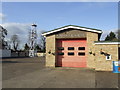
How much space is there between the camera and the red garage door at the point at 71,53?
49.4 feet

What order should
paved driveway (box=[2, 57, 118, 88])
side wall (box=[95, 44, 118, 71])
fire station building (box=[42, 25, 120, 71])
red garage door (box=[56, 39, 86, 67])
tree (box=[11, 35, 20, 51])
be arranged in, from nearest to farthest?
paved driveway (box=[2, 57, 118, 88]) → side wall (box=[95, 44, 118, 71]) → fire station building (box=[42, 25, 120, 71]) → red garage door (box=[56, 39, 86, 67]) → tree (box=[11, 35, 20, 51])

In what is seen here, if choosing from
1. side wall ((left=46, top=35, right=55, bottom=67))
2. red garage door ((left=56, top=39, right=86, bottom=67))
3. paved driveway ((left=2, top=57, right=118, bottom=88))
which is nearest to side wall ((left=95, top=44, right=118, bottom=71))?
paved driveway ((left=2, top=57, right=118, bottom=88))

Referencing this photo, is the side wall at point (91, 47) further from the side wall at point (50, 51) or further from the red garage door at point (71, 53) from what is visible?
the side wall at point (50, 51)

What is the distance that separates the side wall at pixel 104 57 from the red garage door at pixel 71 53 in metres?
2.44

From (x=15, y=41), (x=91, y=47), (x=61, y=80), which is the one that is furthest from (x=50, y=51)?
(x=15, y=41)

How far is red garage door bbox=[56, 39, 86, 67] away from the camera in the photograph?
15.1 meters

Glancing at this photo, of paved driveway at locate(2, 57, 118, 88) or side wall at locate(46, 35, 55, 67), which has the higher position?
side wall at locate(46, 35, 55, 67)

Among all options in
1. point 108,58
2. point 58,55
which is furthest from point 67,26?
point 108,58

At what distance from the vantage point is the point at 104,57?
12.5m

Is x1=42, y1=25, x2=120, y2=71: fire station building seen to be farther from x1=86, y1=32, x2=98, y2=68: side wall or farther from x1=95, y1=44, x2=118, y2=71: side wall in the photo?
x1=95, y1=44, x2=118, y2=71: side wall

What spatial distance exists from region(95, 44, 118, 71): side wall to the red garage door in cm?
244

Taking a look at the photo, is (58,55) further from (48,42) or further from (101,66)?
(101,66)

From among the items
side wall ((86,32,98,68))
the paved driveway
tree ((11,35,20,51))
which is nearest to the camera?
the paved driveway

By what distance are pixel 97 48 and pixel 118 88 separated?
237 inches
